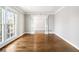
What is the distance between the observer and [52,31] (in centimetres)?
1009

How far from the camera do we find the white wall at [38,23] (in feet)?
33.4

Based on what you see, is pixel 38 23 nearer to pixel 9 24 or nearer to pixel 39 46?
pixel 9 24

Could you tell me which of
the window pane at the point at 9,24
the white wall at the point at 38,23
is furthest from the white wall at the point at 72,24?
the white wall at the point at 38,23

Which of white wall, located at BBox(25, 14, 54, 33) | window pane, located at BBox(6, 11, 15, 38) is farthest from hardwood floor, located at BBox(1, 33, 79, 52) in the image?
white wall, located at BBox(25, 14, 54, 33)

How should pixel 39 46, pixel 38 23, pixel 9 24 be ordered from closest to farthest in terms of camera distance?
pixel 39 46, pixel 9 24, pixel 38 23

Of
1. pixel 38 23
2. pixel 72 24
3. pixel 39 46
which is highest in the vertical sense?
pixel 38 23

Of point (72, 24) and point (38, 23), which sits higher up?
point (38, 23)

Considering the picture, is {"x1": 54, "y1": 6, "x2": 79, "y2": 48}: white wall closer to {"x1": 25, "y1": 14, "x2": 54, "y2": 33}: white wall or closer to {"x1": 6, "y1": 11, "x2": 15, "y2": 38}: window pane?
{"x1": 6, "y1": 11, "x2": 15, "y2": 38}: window pane

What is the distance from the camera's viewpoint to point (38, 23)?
33.8 feet

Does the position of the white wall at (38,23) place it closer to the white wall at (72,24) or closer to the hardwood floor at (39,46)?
the white wall at (72,24)

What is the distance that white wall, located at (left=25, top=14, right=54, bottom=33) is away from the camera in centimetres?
1017

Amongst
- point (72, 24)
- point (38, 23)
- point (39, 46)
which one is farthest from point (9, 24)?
point (38, 23)
